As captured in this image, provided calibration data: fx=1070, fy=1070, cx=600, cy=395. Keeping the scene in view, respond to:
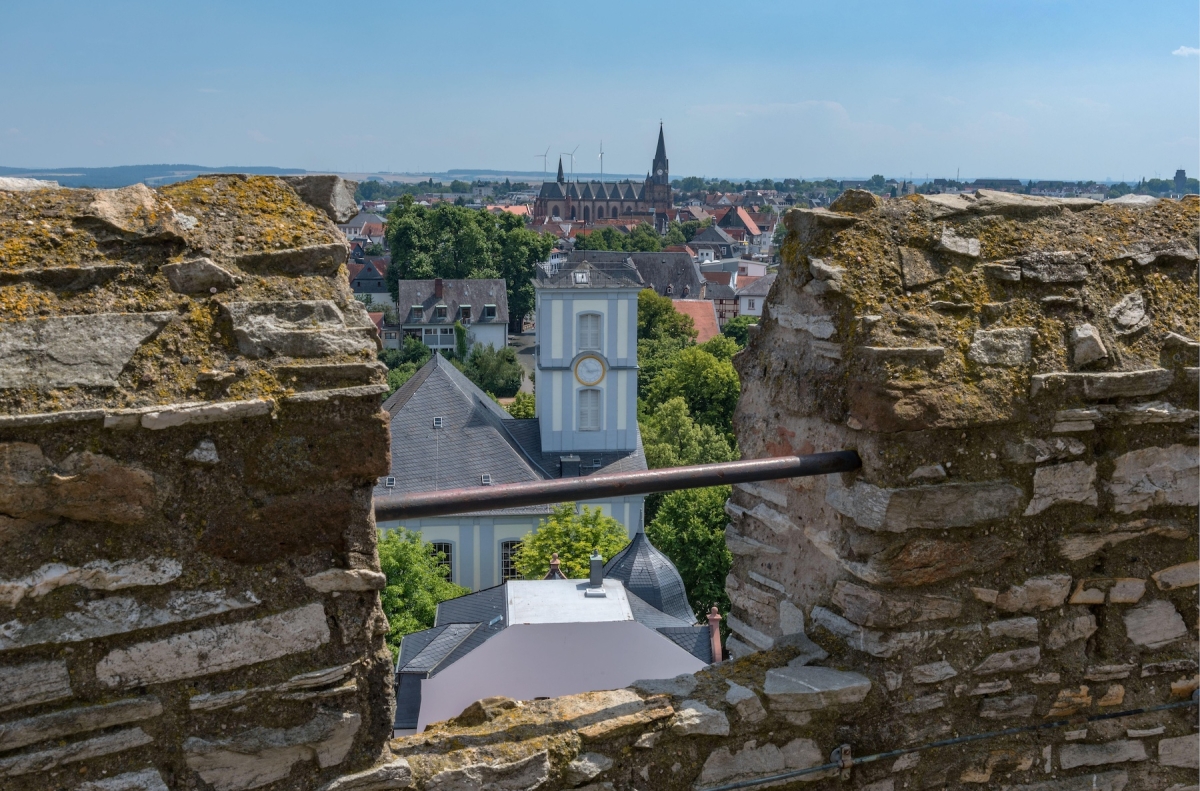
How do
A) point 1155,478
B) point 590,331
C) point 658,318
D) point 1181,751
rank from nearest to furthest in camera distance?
point 1155,478 → point 1181,751 → point 590,331 → point 658,318

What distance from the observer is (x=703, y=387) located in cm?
3844

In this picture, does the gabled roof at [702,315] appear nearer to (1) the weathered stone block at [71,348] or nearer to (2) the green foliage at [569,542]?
(2) the green foliage at [569,542]

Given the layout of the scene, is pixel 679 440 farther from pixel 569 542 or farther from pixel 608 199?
pixel 608 199

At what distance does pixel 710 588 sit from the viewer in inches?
930

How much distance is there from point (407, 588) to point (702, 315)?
42074 millimetres

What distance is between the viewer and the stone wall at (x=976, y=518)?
2.98 m

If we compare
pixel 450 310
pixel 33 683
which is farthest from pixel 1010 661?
pixel 450 310

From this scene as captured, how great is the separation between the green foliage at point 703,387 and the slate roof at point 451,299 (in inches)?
733

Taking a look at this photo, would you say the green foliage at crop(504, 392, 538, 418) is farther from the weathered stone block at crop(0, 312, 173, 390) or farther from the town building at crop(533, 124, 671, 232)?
the town building at crop(533, 124, 671, 232)

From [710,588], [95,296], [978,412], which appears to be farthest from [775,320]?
[710,588]

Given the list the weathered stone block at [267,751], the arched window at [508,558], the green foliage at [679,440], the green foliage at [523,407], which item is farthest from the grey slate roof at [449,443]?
the weathered stone block at [267,751]

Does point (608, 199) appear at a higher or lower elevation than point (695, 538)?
higher

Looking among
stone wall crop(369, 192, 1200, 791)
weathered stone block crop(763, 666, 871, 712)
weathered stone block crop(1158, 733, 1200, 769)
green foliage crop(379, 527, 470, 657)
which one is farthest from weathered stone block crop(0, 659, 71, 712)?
green foliage crop(379, 527, 470, 657)

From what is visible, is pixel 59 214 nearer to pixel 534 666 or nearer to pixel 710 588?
pixel 534 666
